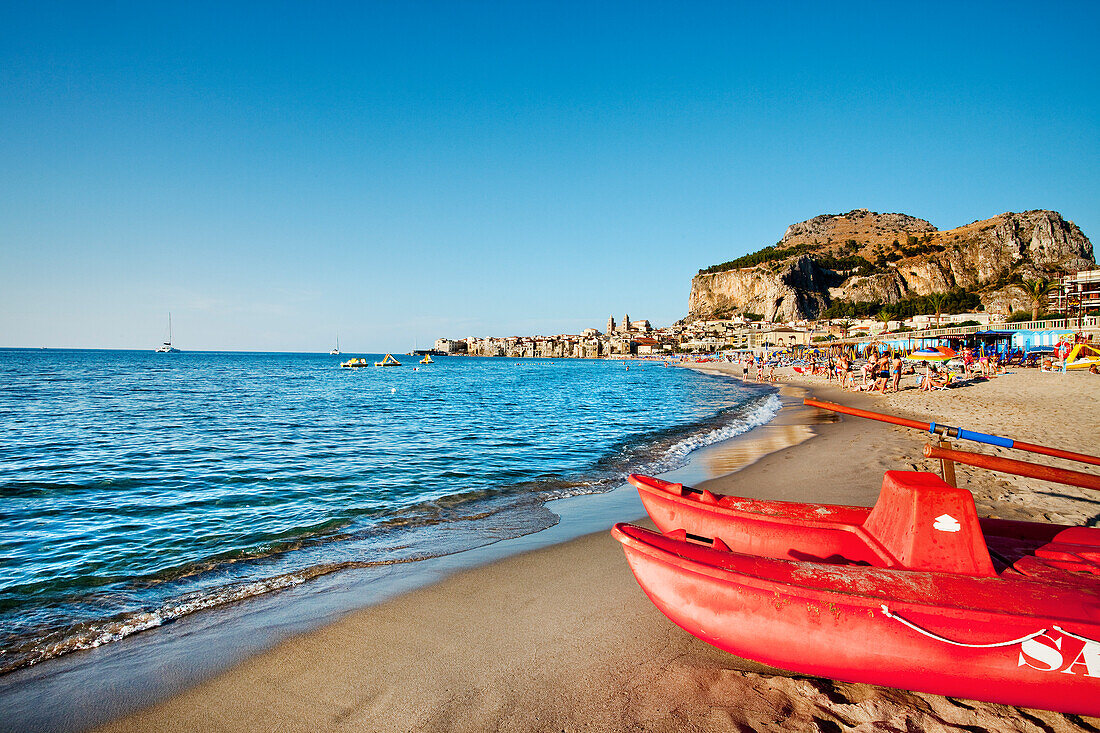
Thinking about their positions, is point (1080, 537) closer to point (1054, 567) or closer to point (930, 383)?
point (1054, 567)

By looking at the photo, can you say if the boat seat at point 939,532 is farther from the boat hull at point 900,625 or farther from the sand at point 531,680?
the sand at point 531,680

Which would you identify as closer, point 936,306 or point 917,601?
point 917,601

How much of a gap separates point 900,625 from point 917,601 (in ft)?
0.55

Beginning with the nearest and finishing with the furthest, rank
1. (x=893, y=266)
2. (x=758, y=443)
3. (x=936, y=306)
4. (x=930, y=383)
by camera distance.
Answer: (x=758, y=443) < (x=930, y=383) < (x=936, y=306) < (x=893, y=266)

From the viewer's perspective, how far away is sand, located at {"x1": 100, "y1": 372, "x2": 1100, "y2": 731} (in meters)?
2.99

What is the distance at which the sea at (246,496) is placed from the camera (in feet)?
16.7

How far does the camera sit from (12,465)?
11.1 m

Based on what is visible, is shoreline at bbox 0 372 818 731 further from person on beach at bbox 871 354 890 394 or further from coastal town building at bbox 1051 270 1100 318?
coastal town building at bbox 1051 270 1100 318

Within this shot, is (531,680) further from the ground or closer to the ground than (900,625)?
closer to the ground

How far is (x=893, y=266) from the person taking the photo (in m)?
122

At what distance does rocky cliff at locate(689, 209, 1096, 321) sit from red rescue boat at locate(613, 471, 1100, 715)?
110485 mm

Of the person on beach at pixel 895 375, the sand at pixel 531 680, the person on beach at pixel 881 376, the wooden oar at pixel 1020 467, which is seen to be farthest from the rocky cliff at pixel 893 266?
the sand at pixel 531 680

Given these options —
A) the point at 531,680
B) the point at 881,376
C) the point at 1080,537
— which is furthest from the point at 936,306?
the point at 531,680

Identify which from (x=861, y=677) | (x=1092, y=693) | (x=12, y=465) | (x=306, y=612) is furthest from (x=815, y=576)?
(x=12, y=465)
